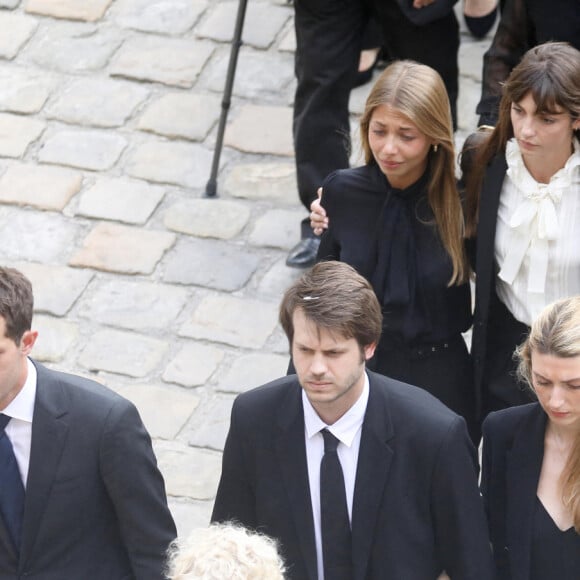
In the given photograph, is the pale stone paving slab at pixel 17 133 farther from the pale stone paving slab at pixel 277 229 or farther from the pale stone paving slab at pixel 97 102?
the pale stone paving slab at pixel 277 229

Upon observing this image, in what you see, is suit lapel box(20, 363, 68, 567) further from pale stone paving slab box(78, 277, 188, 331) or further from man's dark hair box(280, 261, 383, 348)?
pale stone paving slab box(78, 277, 188, 331)

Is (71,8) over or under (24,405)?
under

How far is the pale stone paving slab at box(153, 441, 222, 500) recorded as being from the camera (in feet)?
19.0

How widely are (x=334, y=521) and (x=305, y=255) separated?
3078 mm

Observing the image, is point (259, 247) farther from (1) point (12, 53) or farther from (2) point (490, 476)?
(2) point (490, 476)

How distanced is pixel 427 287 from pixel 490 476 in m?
0.79

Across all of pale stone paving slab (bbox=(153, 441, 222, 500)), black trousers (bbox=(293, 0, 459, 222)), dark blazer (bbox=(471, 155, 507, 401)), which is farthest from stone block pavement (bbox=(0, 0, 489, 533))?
dark blazer (bbox=(471, 155, 507, 401))

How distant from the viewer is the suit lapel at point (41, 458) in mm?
3922

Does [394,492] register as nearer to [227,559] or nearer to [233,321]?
[227,559]

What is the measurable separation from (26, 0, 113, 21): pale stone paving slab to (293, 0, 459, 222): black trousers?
7.72 ft

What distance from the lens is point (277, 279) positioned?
684cm

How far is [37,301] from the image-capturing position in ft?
22.2

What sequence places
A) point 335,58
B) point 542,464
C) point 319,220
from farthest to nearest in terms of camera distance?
point 335,58, point 319,220, point 542,464

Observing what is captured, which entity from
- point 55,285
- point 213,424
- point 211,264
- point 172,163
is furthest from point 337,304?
point 172,163
